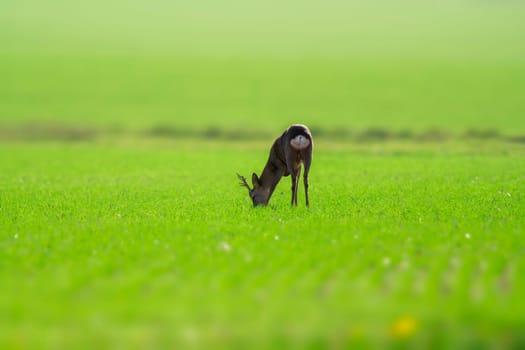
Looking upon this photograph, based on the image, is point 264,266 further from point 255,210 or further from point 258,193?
point 258,193

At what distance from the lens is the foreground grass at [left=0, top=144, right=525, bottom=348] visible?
7777mm

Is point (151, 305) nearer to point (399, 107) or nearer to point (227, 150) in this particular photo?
point (227, 150)

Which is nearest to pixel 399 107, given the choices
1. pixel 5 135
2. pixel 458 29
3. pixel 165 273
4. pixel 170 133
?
pixel 170 133

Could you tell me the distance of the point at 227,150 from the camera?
40.7 meters

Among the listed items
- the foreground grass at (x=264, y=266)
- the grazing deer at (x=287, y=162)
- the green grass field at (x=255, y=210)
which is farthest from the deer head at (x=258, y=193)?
the green grass field at (x=255, y=210)

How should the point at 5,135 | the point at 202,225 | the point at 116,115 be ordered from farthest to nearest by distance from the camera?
the point at 116,115
the point at 5,135
the point at 202,225

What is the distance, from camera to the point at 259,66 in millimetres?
77938

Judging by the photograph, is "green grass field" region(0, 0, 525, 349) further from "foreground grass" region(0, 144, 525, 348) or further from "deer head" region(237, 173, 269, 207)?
"deer head" region(237, 173, 269, 207)

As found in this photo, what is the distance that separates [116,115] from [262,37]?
4927cm

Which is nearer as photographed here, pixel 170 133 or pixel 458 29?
pixel 170 133

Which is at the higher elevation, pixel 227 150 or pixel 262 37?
pixel 262 37

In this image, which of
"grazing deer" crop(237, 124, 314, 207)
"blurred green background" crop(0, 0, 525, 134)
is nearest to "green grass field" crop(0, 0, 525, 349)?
"blurred green background" crop(0, 0, 525, 134)

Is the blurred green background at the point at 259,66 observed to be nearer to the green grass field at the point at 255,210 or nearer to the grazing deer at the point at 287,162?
the green grass field at the point at 255,210

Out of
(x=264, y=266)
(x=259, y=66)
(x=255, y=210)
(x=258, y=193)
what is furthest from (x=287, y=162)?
(x=259, y=66)
